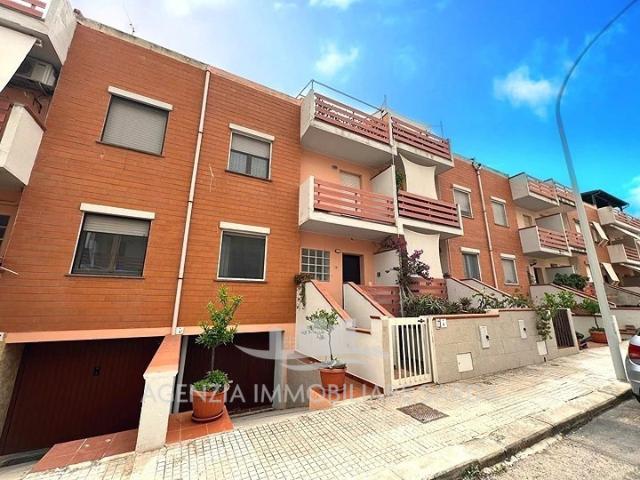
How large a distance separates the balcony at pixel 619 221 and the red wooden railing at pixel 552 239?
10.5 meters

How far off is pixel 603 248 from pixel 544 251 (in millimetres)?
11661

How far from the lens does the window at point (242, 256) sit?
8594 millimetres

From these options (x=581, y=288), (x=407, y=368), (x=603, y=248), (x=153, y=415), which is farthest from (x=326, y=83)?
(x=603, y=248)

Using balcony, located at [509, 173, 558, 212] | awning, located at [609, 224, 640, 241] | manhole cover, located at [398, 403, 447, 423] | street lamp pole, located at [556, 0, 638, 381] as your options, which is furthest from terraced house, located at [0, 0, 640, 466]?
awning, located at [609, 224, 640, 241]

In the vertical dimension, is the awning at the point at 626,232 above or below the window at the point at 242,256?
above

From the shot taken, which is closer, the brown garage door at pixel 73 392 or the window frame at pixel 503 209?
the brown garage door at pixel 73 392

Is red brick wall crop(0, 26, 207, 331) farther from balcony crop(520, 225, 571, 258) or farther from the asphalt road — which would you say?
balcony crop(520, 225, 571, 258)

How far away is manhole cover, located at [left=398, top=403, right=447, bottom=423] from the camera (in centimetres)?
455

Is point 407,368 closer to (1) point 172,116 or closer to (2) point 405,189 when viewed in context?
(2) point 405,189

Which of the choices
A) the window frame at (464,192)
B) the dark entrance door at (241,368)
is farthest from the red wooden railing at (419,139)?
the dark entrance door at (241,368)

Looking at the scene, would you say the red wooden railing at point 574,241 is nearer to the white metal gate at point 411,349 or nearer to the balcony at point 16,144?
the white metal gate at point 411,349

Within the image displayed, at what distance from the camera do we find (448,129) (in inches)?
543

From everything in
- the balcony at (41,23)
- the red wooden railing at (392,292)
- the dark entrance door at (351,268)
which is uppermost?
the balcony at (41,23)

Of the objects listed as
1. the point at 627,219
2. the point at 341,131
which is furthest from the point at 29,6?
the point at 627,219
